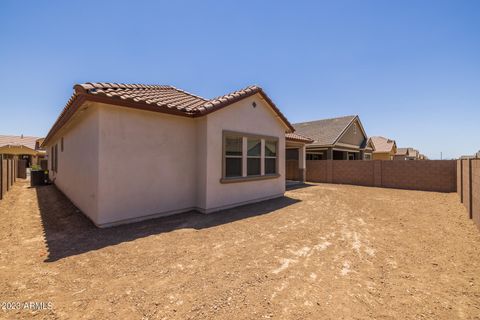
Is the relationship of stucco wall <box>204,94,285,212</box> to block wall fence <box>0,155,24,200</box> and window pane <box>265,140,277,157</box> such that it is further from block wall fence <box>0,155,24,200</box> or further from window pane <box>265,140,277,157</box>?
block wall fence <box>0,155,24,200</box>

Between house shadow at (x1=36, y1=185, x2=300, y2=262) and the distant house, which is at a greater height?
the distant house

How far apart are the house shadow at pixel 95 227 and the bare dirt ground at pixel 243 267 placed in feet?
0.15

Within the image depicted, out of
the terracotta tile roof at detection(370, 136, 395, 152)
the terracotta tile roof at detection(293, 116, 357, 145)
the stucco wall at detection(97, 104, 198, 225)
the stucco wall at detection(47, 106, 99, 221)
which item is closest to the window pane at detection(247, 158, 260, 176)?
the stucco wall at detection(97, 104, 198, 225)

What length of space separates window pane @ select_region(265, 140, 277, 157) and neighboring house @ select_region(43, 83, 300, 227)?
97 millimetres

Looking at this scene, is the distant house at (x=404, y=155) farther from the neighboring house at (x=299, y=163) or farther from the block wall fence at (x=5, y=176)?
the block wall fence at (x=5, y=176)

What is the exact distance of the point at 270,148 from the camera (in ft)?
33.8

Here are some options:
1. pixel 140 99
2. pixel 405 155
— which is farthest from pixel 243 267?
pixel 405 155

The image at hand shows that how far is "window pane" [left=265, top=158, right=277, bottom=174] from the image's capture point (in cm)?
1018

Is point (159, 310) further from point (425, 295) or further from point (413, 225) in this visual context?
point (413, 225)

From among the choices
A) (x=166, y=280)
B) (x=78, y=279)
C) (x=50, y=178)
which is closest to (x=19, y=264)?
(x=78, y=279)

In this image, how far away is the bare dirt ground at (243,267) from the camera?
111 inches

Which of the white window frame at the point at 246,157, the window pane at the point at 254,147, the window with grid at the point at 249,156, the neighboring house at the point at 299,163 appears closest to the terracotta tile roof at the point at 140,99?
the white window frame at the point at 246,157

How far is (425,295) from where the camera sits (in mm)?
3100

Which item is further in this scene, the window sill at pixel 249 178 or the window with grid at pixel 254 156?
the window with grid at pixel 254 156
